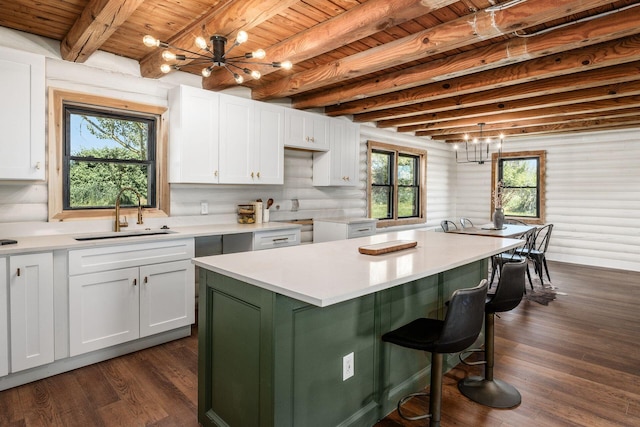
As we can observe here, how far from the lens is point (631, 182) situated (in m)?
6.42

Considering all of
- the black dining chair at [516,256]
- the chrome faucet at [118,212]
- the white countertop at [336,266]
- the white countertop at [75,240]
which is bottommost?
the black dining chair at [516,256]

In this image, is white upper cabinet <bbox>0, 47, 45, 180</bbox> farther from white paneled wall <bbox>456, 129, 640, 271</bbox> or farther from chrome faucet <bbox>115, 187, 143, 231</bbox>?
white paneled wall <bbox>456, 129, 640, 271</bbox>

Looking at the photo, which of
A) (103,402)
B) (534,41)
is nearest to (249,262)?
(103,402)

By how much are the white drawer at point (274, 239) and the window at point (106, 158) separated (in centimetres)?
113

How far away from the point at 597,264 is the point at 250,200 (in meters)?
6.32

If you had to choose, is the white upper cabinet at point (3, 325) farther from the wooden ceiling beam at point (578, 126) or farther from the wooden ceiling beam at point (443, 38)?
the wooden ceiling beam at point (578, 126)

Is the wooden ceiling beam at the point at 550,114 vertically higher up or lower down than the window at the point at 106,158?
higher up

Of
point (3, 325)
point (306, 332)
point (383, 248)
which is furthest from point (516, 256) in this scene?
point (3, 325)

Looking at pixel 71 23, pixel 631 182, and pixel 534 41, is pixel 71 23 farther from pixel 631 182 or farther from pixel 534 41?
pixel 631 182

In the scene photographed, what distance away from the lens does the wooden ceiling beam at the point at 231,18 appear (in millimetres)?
2334

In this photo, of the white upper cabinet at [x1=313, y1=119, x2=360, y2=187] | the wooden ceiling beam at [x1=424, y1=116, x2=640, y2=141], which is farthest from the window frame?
the wooden ceiling beam at [x1=424, y1=116, x2=640, y2=141]

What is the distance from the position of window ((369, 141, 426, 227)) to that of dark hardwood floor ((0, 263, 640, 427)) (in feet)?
10.4

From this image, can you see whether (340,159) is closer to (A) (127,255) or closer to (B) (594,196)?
(A) (127,255)

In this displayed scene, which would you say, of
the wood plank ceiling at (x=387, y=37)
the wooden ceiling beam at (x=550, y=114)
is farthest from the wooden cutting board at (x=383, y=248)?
the wooden ceiling beam at (x=550, y=114)
